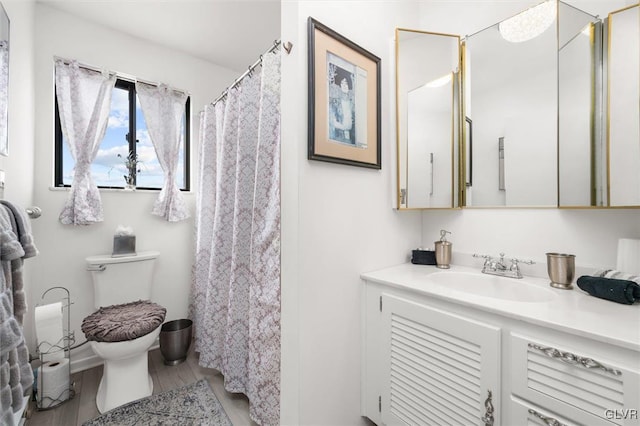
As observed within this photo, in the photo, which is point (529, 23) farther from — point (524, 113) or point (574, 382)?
point (574, 382)

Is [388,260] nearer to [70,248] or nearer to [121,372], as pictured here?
[121,372]

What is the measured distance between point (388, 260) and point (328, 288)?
1.48 feet

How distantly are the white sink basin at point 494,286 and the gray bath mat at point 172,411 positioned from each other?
4.67 feet

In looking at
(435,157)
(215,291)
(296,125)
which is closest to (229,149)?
(296,125)

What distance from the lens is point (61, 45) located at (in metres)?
1.89

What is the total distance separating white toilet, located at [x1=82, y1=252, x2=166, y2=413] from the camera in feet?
4.99

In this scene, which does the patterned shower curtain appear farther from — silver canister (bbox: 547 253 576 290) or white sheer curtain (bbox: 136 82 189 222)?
silver canister (bbox: 547 253 576 290)

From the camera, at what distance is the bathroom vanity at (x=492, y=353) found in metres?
0.70

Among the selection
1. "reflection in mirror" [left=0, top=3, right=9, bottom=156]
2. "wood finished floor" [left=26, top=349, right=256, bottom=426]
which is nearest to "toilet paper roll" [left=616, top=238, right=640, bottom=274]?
"wood finished floor" [left=26, top=349, right=256, bottom=426]

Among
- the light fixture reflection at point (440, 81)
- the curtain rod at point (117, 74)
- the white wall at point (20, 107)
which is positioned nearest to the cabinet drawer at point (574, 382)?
the light fixture reflection at point (440, 81)

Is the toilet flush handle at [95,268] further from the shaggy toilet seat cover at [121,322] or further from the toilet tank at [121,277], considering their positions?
the shaggy toilet seat cover at [121,322]

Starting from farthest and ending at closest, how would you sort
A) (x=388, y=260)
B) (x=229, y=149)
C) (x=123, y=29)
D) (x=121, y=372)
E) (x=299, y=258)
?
(x=123, y=29)
(x=229, y=149)
(x=121, y=372)
(x=388, y=260)
(x=299, y=258)

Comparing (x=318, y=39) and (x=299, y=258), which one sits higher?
(x=318, y=39)

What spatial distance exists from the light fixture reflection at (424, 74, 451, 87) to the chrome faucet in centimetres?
98
